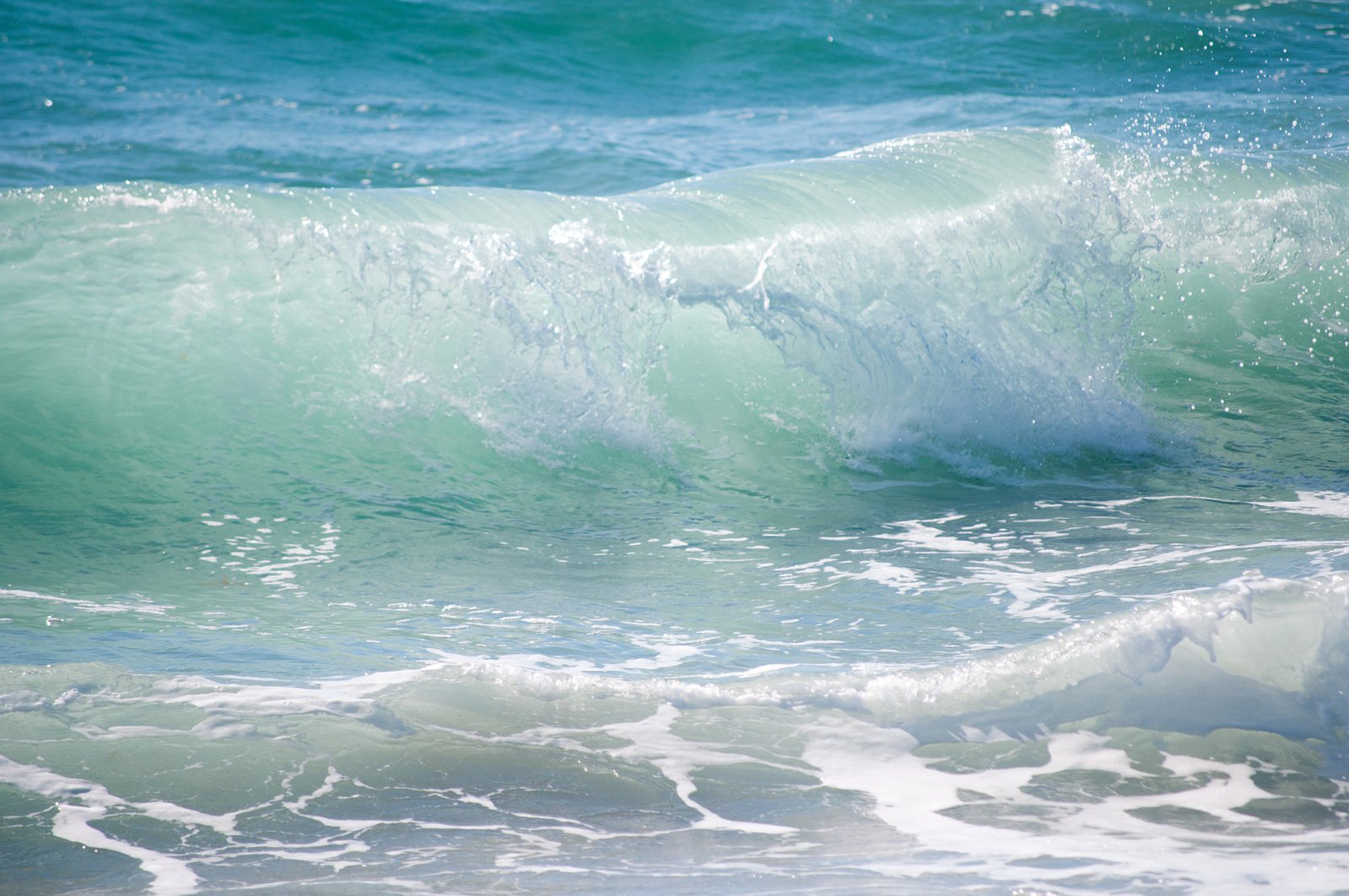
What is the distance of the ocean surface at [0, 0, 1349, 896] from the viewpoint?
257 cm

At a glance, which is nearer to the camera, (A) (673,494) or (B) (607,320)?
(A) (673,494)

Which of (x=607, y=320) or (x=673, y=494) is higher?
(x=607, y=320)

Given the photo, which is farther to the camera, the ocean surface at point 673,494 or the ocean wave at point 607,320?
the ocean wave at point 607,320

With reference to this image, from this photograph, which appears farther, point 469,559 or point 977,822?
point 469,559

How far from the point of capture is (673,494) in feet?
16.4

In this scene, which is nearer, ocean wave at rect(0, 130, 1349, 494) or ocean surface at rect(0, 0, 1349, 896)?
ocean surface at rect(0, 0, 1349, 896)

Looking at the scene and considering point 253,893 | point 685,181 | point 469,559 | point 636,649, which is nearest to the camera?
point 253,893

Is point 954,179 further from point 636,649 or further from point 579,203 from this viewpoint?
point 636,649

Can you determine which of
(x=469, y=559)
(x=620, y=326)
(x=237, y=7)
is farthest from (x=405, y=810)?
(x=237, y=7)

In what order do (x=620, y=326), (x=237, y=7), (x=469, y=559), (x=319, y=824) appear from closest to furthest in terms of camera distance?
(x=319, y=824), (x=469, y=559), (x=620, y=326), (x=237, y=7)

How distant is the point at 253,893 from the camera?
225 centimetres

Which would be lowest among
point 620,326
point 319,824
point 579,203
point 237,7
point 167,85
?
point 319,824

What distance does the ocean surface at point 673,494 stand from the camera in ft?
8.43

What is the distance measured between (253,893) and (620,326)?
353 centimetres
